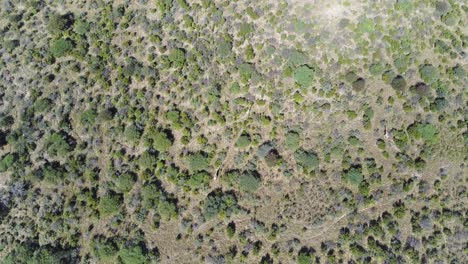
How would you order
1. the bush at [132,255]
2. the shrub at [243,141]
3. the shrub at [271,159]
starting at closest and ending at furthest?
the bush at [132,255]
the shrub at [271,159]
the shrub at [243,141]

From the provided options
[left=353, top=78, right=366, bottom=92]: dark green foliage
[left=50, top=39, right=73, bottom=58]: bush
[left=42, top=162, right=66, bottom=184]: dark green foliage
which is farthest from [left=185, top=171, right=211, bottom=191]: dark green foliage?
[left=50, top=39, right=73, bottom=58]: bush

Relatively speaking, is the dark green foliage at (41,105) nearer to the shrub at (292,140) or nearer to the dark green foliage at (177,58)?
the dark green foliage at (177,58)

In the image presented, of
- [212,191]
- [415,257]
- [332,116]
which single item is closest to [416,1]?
[332,116]

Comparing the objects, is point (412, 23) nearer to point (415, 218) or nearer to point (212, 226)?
point (415, 218)

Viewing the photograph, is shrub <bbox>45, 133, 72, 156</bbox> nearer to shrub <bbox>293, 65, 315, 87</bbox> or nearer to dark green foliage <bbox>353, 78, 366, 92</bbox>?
shrub <bbox>293, 65, 315, 87</bbox>

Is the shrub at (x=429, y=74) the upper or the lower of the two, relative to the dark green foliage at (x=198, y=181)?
upper

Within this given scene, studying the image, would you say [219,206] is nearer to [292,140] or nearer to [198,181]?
[198,181]

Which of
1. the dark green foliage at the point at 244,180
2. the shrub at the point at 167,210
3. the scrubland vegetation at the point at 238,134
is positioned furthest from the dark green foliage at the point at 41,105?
the dark green foliage at the point at 244,180
